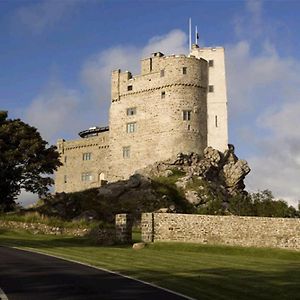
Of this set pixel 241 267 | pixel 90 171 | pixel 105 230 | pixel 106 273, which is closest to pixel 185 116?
pixel 90 171

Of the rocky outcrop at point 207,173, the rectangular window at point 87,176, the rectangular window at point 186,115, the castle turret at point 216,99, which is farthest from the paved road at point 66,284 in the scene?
the rectangular window at point 87,176

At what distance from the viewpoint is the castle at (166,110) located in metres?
74.9

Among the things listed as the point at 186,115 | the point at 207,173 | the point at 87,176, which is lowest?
the point at 207,173

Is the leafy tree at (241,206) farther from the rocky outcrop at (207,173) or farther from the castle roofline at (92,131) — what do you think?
the castle roofline at (92,131)

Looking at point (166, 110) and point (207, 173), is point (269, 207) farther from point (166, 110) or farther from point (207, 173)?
point (166, 110)

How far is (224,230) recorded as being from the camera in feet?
130

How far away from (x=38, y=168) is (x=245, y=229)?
26090 mm

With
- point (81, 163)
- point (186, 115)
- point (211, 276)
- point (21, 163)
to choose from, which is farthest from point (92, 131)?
point (211, 276)

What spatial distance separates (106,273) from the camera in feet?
64.2

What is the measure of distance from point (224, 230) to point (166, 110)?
1506 inches

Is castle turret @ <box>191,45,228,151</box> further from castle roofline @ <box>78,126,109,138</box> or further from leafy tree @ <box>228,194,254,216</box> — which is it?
castle roofline @ <box>78,126,109,138</box>

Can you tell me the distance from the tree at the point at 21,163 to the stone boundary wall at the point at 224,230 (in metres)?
18.5

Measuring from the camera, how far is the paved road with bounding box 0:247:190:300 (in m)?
14.3

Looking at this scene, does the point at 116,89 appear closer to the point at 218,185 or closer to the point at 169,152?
the point at 169,152
